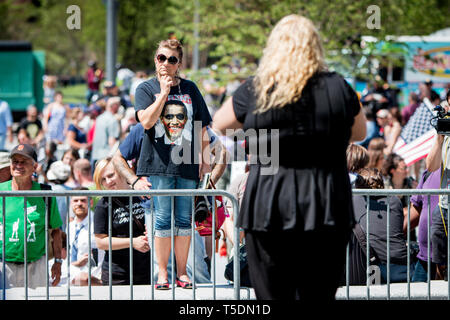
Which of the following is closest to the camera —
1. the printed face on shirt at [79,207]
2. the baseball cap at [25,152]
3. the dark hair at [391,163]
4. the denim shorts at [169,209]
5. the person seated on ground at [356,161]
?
the denim shorts at [169,209]

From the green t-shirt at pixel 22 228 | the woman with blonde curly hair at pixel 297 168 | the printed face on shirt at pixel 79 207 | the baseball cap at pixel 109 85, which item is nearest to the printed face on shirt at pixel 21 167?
the green t-shirt at pixel 22 228

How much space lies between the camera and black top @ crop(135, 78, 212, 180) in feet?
20.1

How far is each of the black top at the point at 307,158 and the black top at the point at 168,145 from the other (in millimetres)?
2235

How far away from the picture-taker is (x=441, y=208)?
6.61 metres

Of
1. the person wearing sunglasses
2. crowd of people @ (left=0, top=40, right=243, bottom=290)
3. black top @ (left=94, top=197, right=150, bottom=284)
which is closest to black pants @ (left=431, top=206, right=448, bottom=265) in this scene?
crowd of people @ (left=0, top=40, right=243, bottom=290)

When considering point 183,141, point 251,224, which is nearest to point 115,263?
point 183,141

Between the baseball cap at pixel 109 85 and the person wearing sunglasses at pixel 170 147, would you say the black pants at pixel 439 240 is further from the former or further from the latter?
the baseball cap at pixel 109 85

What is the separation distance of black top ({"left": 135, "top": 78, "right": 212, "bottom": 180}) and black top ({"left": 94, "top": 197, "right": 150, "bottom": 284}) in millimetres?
619

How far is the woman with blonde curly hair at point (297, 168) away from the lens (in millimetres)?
3883

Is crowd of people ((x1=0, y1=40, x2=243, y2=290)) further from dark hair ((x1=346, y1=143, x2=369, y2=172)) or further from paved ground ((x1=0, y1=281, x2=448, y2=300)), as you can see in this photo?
dark hair ((x1=346, y1=143, x2=369, y2=172))

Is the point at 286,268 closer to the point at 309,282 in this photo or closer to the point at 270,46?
the point at 309,282

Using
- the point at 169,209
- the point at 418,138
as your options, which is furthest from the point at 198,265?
the point at 418,138
